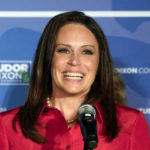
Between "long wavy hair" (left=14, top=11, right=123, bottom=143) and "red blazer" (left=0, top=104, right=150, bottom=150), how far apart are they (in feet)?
0.10

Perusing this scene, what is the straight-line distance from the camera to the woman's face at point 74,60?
54.7 inches

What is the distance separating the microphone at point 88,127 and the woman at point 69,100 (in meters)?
0.44

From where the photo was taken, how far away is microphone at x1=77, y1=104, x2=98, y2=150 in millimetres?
809

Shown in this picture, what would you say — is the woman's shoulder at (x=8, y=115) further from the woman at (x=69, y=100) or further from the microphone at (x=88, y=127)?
the microphone at (x=88, y=127)

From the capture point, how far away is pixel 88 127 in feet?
2.83

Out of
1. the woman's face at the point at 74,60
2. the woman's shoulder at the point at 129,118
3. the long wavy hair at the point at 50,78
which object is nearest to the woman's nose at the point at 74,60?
the woman's face at the point at 74,60

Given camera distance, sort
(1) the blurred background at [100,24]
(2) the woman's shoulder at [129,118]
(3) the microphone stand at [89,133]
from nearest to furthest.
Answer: (3) the microphone stand at [89,133]
(2) the woman's shoulder at [129,118]
(1) the blurred background at [100,24]

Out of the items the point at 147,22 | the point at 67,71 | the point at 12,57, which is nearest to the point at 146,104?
the point at 147,22

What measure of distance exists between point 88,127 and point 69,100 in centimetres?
66

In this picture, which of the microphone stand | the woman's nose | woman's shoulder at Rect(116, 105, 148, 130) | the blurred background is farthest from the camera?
the blurred background

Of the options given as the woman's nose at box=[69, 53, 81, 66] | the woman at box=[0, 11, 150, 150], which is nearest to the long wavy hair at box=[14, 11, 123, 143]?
the woman at box=[0, 11, 150, 150]

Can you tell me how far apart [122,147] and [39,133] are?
387mm

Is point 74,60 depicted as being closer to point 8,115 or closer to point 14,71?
point 8,115

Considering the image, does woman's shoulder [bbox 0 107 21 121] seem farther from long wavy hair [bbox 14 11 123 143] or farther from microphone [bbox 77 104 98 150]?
microphone [bbox 77 104 98 150]
